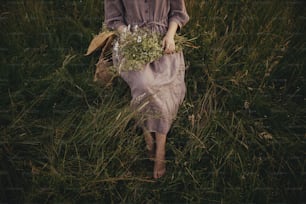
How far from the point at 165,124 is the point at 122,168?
1.42ft

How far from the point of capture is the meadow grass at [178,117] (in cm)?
207

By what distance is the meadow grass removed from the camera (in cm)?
207

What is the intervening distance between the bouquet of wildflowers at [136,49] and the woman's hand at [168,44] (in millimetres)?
31

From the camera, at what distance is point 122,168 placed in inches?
84.3

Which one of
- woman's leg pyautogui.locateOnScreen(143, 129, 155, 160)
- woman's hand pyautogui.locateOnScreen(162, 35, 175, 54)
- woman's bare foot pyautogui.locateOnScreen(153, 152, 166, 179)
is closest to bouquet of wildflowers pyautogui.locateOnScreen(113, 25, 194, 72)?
woman's hand pyautogui.locateOnScreen(162, 35, 175, 54)

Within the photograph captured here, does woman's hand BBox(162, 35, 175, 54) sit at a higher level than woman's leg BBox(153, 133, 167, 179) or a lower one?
higher

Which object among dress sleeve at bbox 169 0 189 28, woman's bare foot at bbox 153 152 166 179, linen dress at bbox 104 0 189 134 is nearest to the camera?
linen dress at bbox 104 0 189 134

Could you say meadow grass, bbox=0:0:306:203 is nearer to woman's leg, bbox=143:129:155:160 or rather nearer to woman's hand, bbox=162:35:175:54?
woman's leg, bbox=143:129:155:160

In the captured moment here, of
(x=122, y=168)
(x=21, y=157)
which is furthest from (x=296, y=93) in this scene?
(x=21, y=157)

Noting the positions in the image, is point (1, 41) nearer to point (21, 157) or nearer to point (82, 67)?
point (82, 67)

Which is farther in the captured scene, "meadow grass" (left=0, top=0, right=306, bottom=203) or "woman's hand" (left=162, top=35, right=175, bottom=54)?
"woman's hand" (left=162, top=35, right=175, bottom=54)

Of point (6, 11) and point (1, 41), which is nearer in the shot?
point (1, 41)

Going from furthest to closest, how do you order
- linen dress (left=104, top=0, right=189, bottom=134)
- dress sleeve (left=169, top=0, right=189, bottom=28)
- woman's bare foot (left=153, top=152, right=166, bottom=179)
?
dress sleeve (left=169, top=0, right=189, bottom=28) < woman's bare foot (left=153, top=152, right=166, bottom=179) < linen dress (left=104, top=0, right=189, bottom=134)

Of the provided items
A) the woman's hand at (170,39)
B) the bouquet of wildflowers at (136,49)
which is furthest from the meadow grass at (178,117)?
the woman's hand at (170,39)
